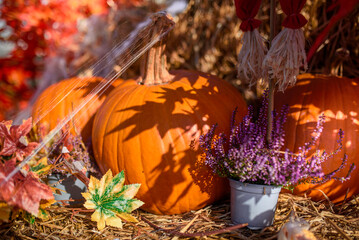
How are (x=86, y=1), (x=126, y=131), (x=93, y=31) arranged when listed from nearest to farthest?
1. (x=126, y=131)
2. (x=86, y=1)
3. (x=93, y=31)

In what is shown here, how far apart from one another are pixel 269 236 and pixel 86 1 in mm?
1902

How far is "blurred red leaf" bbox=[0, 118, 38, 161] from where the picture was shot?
1.06 metres

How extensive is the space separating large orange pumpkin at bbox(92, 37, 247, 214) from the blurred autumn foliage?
103 cm

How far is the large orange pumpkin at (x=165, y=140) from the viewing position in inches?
47.0

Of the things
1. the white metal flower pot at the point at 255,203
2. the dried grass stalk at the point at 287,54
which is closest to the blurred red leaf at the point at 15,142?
the white metal flower pot at the point at 255,203

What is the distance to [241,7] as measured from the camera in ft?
3.62

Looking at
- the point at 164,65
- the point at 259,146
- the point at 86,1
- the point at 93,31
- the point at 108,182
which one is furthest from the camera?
the point at 93,31

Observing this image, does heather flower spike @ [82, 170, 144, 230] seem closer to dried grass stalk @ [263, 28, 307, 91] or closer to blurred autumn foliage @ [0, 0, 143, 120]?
dried grass stalk @ [263, 28, 307, 91]

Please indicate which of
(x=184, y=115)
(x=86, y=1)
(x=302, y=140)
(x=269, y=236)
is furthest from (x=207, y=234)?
(x=86, y=1)

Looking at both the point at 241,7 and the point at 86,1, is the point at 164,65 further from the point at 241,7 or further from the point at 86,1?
the point at 86,1

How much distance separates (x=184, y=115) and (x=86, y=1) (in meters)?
1.43

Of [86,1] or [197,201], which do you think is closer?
[197,201]

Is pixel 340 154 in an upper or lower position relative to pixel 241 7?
lower

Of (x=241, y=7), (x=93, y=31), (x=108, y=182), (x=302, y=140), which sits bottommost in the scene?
(x=108, y=182)
